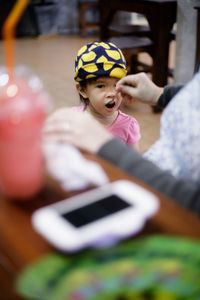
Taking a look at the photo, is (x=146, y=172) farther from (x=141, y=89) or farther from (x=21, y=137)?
(x=141, y=89)

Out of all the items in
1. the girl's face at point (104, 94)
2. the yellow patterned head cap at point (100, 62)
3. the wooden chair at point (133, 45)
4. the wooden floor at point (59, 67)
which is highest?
the yellow patterned head cap at point (100, 62)

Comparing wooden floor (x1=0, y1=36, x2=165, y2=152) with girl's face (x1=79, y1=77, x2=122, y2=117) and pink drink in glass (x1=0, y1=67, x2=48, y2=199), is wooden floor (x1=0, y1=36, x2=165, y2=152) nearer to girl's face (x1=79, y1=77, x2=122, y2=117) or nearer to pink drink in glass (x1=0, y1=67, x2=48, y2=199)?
girl's face (x1=79, y1=77, x2=122, y2=117)

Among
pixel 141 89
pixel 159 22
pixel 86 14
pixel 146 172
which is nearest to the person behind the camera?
pixel 146 172

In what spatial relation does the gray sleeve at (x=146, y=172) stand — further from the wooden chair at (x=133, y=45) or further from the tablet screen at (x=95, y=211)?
the wooden chair at (x=133, y=45)

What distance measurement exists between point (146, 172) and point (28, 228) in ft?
0.71

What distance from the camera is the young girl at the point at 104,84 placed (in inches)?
64.0

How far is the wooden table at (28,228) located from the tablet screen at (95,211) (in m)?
0.04

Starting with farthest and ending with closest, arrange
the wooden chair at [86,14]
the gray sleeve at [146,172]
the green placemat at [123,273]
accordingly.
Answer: the wooden chair at [86,14], the gray sleeve at [146,172], the green placemat at [123,273]

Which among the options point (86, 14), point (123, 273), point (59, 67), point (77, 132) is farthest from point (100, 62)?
point (86, 14)

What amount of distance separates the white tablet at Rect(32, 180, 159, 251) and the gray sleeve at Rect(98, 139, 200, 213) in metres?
0.09

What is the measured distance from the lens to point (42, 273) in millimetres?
453

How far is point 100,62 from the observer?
1615 mm

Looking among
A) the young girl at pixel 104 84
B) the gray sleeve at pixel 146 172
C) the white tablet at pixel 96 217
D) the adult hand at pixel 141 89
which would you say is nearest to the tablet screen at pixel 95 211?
the white tablet at pixel 96 217

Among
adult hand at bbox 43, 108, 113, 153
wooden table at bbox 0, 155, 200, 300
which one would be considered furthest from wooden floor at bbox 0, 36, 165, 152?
wooden table at bbox 0, 155, 200, 300
